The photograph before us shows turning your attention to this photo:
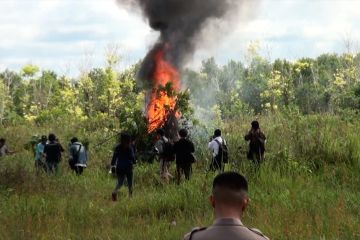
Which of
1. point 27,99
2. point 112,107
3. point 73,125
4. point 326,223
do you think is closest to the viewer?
point 326,223

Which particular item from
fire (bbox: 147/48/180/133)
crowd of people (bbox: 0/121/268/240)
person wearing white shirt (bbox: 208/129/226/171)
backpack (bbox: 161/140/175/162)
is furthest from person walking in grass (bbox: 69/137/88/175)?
person wearing white shirt (bbox: 208/129/226/171)

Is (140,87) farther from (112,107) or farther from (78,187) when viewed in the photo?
(112,107)

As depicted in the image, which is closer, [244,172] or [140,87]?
[244,172]

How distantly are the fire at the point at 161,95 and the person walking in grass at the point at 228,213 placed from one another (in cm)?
1541

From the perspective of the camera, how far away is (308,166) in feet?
45.7

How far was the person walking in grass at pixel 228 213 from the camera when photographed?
3.11 metres

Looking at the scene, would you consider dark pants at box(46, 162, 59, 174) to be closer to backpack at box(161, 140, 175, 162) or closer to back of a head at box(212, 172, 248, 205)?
backpack at box(161, 140, 175, 162)

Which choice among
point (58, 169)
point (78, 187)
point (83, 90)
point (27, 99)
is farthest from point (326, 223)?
point (27, 99)

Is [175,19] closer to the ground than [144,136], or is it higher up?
higher up

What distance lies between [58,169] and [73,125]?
19116mm

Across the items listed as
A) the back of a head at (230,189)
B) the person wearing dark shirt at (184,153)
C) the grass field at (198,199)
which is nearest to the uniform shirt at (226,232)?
the back of a head at (230,189)

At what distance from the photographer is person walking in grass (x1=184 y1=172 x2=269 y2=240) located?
3105 mm

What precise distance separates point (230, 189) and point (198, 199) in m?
7.01

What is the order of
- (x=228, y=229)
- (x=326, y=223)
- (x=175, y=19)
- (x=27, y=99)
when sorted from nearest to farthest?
1. (x=228, y=229)
2. (x=326, y=223)
3. (x=175, y=19)
4. (x=27, y=99)
